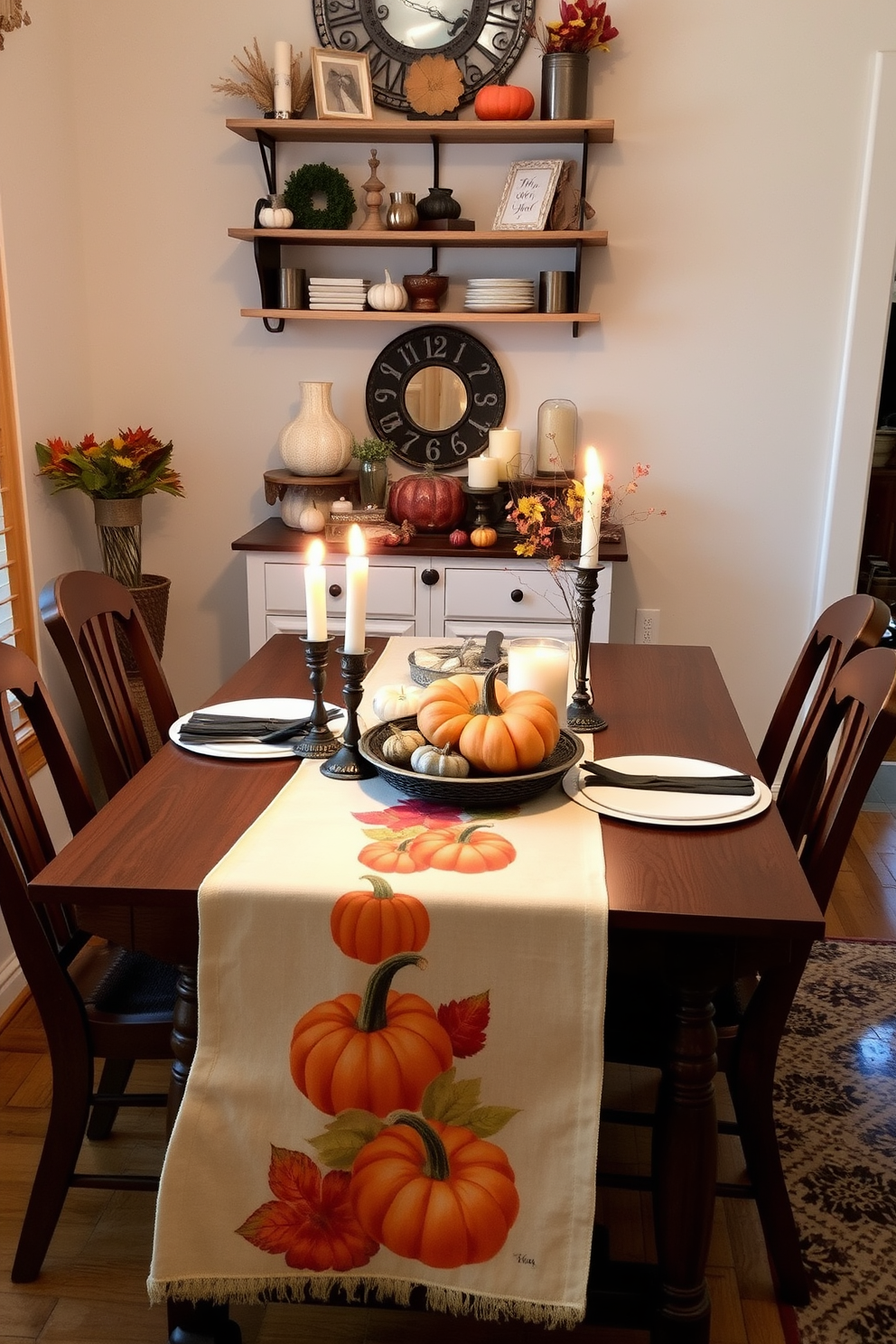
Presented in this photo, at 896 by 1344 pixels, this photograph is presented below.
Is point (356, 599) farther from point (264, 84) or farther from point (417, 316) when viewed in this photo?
point (264, 84)

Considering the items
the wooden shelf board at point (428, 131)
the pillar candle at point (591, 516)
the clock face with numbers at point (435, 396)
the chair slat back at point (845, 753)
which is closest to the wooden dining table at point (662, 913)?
the chair slat back at point (845, 753)

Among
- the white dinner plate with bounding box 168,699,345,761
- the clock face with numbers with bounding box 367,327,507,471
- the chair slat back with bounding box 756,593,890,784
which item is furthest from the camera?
the clock face with numbers with bounding box 367,327,507,471

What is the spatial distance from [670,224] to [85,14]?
5.91 feet

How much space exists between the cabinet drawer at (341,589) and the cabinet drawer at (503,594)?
12cm

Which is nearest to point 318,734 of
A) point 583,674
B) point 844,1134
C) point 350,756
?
point 350,756

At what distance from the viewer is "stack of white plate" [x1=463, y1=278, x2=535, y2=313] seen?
132 inches

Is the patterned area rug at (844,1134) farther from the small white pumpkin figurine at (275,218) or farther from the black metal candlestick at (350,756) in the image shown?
the small white pumpkin figurine at (275,218)

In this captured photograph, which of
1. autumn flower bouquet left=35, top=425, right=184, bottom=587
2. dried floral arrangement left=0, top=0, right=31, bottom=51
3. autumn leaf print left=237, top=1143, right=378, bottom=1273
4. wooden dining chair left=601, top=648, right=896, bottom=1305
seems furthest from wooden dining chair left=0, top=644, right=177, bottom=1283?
dried floral arrangement left=0, top=0, right=31, bottom=51

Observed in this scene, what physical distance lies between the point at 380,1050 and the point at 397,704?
58cm

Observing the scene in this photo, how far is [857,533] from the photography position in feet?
11.8

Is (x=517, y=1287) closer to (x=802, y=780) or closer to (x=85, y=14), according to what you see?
(x=802, y=780)

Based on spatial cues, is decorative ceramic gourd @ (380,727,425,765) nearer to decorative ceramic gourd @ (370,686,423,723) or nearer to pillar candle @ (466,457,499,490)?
decorative ceramic gourd @ (370,686,423,723)

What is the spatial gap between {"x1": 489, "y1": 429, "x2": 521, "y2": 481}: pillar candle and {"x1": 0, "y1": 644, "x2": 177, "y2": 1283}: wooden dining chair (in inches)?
73.1

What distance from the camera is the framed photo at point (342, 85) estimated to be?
3270mm
